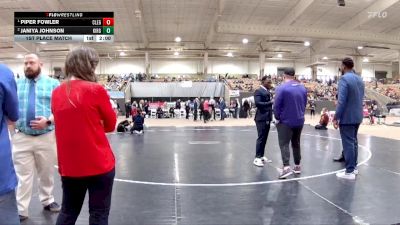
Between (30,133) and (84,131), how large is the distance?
1.83 m

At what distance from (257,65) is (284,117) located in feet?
139

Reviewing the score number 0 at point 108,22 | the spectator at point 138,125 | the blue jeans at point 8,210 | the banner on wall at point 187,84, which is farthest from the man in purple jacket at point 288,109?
the banner on wall at point 187,84

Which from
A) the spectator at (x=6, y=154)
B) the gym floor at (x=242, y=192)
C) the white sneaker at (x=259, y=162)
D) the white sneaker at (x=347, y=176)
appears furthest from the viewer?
the white sneaker at (x=259, y=162)

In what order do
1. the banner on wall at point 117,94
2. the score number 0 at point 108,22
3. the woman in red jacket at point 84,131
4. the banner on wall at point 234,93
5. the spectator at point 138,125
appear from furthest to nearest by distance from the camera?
the banner on wall at point 234,93 < the banner on wall at point 117,94 < the spectator at point 138,125 < the score number 0 at point 108,22 < the woman in red jacket at point 84,131

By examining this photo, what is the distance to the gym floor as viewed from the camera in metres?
3.78

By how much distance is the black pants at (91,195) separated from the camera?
7.88 ft

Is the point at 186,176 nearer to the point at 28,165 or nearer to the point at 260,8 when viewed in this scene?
the point at 28,165

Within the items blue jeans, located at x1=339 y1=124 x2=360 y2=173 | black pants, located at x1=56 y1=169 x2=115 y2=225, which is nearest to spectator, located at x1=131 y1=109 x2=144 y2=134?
blue jeans, located at x1=339 y1=124 x2=360 y2=173

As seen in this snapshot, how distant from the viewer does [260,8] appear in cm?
2766

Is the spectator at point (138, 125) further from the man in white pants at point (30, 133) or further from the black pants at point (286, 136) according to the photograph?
the man in white pants at point (30, 133)

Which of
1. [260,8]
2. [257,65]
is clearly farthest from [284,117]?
[257,65]

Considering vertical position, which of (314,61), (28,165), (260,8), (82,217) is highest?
(260,8)

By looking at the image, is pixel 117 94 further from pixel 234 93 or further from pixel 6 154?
pixel 6 154
